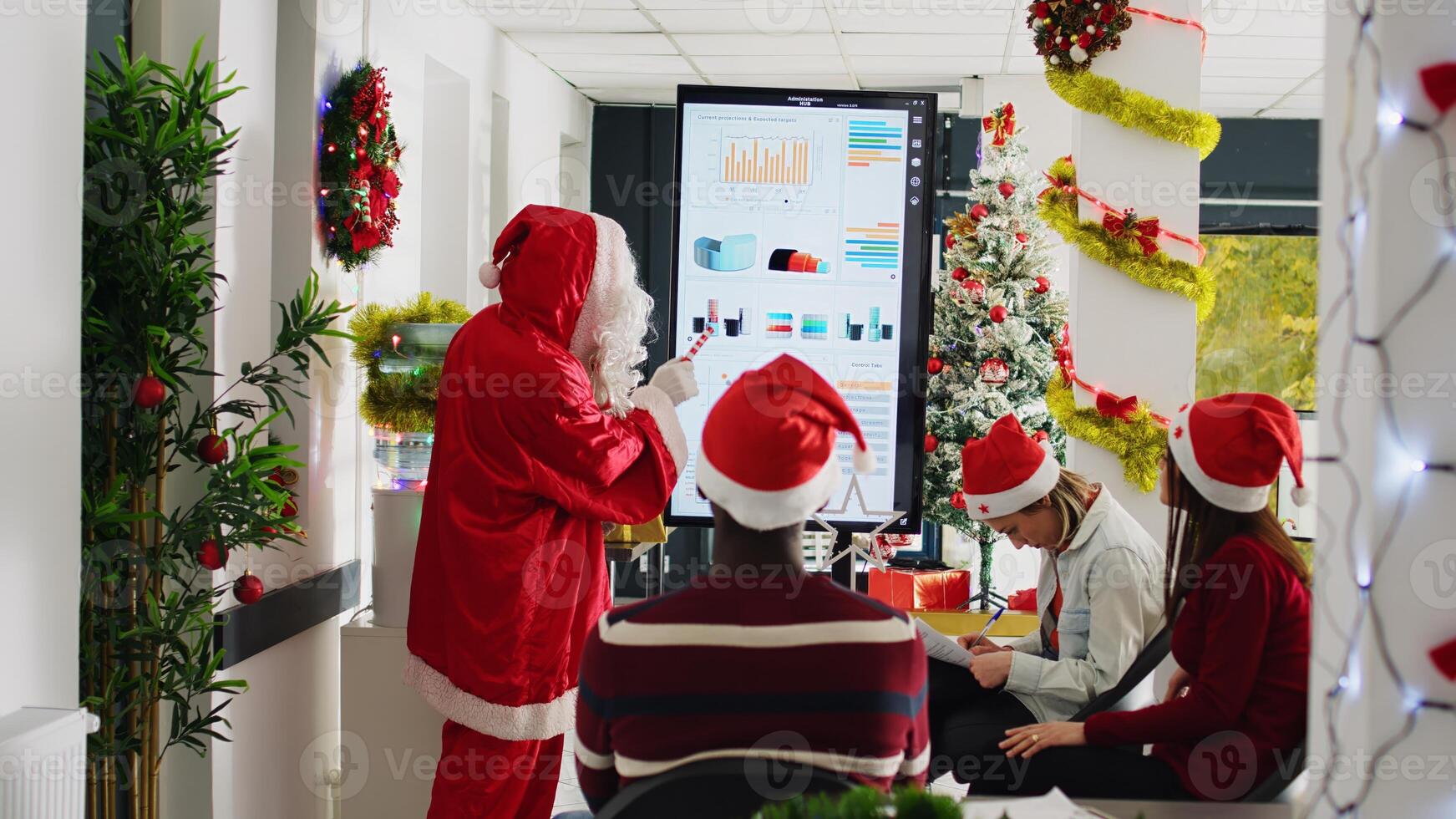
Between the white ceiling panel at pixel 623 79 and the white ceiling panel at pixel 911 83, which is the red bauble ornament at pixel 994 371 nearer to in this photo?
the white ceiling panel at pixel 911 83

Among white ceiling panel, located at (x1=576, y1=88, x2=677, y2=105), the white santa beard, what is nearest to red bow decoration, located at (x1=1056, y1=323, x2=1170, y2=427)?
the white santa beard

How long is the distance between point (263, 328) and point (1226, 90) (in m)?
5.97

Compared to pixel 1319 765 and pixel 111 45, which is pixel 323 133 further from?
pixel 1319 765

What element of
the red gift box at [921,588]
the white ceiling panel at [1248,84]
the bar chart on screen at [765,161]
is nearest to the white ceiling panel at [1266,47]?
the white ceiling panel at [1248,84]

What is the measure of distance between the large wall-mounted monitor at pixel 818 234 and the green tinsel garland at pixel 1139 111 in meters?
0.46

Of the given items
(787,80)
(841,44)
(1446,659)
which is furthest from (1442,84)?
(787,80)

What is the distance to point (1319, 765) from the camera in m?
1.09

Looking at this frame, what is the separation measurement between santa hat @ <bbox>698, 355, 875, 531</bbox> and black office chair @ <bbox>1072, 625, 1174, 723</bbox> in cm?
124

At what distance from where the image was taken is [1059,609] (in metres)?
2.72

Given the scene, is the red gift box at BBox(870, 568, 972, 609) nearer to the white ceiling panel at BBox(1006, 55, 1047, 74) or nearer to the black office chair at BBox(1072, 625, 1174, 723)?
the black office chair at BBox(1072, 625, 1174, 723)

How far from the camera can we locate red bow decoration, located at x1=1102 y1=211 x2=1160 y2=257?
10.9 feet

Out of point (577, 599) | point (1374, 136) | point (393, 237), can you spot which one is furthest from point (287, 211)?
point (1374, 136)

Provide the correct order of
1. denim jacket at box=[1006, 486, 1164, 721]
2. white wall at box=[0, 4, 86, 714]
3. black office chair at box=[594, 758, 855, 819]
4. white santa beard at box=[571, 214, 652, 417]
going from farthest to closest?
white santa beard at box=[571, 214, 652, 417] < denim jacket at box=[1006, 486, 1164, 721] < white wall at box=[0, 4, 86, 714] < black office chair at box=[594, 758, 855, 819]

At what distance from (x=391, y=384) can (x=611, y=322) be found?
2.81 feet
